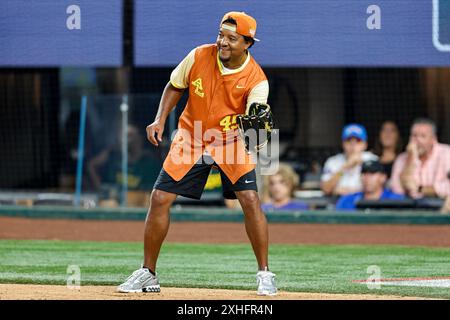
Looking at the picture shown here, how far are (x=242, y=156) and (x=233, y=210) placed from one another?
7049mm

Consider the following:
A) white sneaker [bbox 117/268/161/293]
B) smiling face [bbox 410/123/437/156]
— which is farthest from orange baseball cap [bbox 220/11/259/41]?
smiling face [bbox 410/123/437/156]

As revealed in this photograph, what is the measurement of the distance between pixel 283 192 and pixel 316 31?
84.0 inches

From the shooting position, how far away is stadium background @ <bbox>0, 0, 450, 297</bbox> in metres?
14.1

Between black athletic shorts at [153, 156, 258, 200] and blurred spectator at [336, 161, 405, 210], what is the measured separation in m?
6.82

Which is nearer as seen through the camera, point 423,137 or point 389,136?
point 423,137

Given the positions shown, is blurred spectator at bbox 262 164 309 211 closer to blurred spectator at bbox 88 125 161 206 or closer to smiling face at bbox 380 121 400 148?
smiling face at bbox 380 121 400 148

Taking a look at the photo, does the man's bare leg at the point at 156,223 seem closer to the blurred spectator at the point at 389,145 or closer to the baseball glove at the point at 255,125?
the baseball glove at the point at 255,125

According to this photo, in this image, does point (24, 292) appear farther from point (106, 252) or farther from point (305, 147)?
point (305, 147)

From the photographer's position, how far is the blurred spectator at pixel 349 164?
48.0 feet

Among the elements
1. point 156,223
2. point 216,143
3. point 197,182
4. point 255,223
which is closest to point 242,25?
point 216,143

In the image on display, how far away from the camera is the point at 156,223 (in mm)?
7688

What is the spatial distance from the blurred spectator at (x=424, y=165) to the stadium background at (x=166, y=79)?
571mm

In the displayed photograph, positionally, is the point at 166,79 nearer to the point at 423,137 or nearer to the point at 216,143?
the point at 423,137
